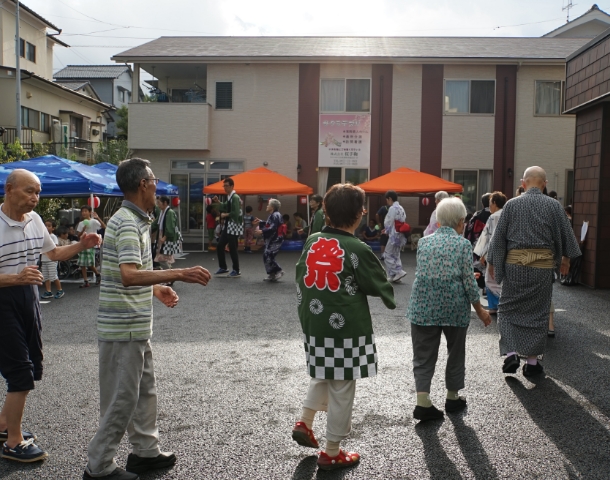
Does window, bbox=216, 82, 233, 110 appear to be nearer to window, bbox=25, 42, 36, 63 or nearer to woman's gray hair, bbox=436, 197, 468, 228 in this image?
window, bbox=25, 42, 36, 63

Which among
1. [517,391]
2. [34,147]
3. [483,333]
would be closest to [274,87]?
[34,147]

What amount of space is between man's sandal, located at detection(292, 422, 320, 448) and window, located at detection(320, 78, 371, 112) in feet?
64.1

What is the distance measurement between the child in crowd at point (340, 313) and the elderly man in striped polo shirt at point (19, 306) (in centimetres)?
138

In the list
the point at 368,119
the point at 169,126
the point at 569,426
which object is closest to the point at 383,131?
the point at 368,119

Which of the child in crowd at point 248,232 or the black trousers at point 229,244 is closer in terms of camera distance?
the black trousers at point 229,244

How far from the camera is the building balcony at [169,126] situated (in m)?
22.1

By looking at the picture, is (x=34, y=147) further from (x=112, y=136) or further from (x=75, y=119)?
(x=112, y=136)

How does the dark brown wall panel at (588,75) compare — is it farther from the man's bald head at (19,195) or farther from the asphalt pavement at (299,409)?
the man's bald head at (19,195)

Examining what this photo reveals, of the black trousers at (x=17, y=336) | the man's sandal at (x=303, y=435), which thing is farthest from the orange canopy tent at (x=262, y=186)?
the man's sandal at (x=303, y=435)

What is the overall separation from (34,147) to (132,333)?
936 inches

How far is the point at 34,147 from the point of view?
81.0 feet

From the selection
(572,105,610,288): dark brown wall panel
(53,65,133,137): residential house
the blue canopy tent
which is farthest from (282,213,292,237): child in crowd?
(53,65,133,137): residential house

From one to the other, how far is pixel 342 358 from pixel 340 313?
25cm

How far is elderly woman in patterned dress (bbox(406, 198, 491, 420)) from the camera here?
4.46m
